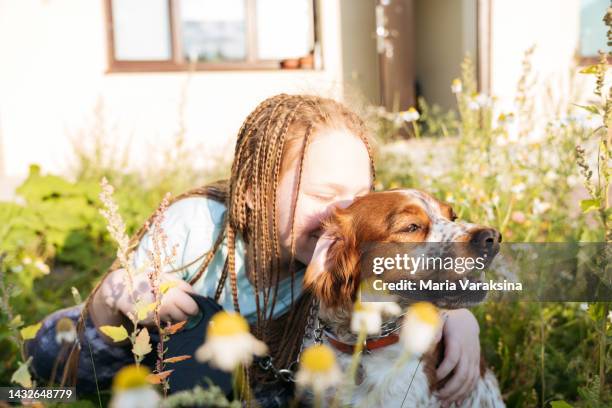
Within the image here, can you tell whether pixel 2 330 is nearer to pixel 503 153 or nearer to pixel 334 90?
pixel 334 90

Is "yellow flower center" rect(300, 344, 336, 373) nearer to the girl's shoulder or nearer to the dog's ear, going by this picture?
the dog's ear

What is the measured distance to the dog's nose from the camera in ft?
4.85

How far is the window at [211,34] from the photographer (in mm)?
6734

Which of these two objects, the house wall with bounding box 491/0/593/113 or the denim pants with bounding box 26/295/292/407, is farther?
the house wall with bounding box 491/0/593/113

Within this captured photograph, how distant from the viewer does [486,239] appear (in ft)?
4.83

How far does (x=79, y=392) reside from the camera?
6.62 ft

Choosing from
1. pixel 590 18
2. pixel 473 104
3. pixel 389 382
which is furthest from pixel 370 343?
pixel 590 18

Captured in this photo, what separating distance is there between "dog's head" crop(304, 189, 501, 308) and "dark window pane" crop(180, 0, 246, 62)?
5886 millimetres

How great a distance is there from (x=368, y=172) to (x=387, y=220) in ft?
1.12

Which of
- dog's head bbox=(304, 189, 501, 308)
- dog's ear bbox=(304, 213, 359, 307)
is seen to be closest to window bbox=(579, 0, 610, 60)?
dog's head bbox=(304, 189, 501, 308)

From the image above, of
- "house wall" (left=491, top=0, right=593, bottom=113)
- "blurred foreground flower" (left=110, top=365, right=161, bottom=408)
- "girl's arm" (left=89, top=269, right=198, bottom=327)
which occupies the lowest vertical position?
"girl's arm" (left=89, top=269, right=198, bottom=327)

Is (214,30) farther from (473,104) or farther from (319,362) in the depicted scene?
(319,362)

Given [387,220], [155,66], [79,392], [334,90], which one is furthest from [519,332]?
[155,66]

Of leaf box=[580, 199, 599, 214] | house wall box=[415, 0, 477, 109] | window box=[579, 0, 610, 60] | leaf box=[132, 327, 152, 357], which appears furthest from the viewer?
house wall box=[415, 0, 477, 109]
